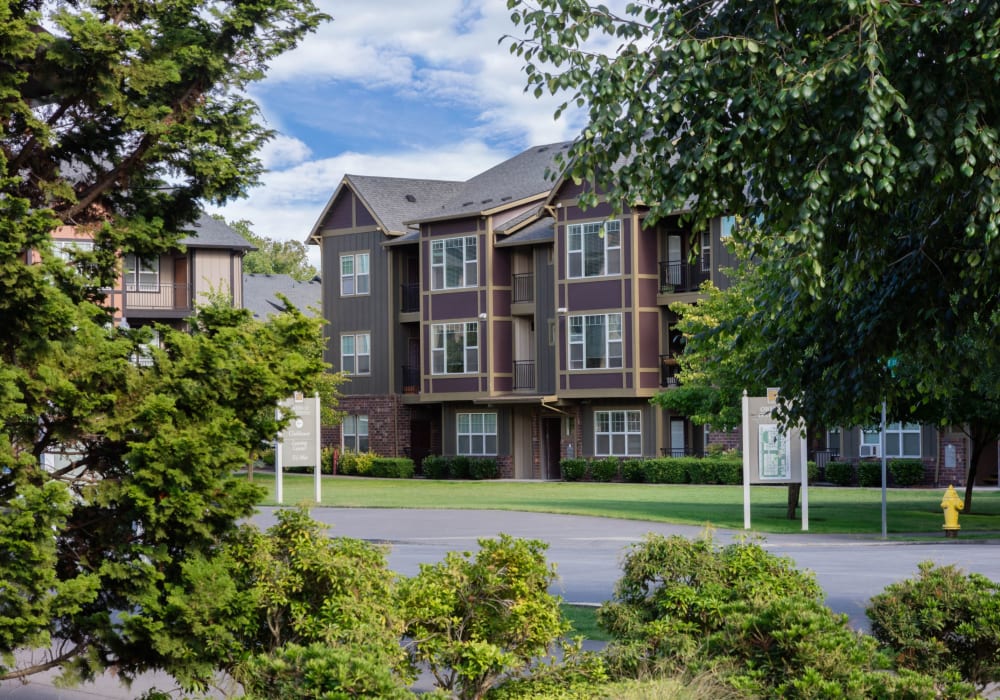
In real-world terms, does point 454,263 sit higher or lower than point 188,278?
higher

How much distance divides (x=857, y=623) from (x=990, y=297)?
3.53m

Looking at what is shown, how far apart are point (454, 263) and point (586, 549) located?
102 feet

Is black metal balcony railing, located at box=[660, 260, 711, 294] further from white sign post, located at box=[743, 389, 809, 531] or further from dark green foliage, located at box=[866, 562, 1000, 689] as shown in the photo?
dark green foliage, located at box=[866, 562, 1000, 689]

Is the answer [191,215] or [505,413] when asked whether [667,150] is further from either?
[505,413]

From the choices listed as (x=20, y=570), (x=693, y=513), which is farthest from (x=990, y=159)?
(x=693, y=513)

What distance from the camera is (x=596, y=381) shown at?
156 ft

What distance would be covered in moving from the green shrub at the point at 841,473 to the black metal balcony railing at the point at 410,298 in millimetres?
19419

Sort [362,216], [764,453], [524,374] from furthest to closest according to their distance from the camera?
1. [362,216]
2. [524,374]
3. [764,453]

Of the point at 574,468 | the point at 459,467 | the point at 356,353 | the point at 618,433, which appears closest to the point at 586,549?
the point at 618,433

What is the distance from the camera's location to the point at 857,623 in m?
12.2

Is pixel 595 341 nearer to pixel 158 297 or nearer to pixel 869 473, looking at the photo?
pixel 869 473

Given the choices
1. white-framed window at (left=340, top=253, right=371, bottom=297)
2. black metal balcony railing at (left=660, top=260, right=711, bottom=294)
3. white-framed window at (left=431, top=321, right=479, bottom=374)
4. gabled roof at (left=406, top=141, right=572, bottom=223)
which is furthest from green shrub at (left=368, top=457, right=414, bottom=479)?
black metal balcony railing at (left=660, top=260, right=711, bottom=294)

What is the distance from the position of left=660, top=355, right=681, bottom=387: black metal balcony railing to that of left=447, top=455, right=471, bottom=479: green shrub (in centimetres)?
950

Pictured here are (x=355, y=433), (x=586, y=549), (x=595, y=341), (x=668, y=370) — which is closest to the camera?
(x=586, y=549)
